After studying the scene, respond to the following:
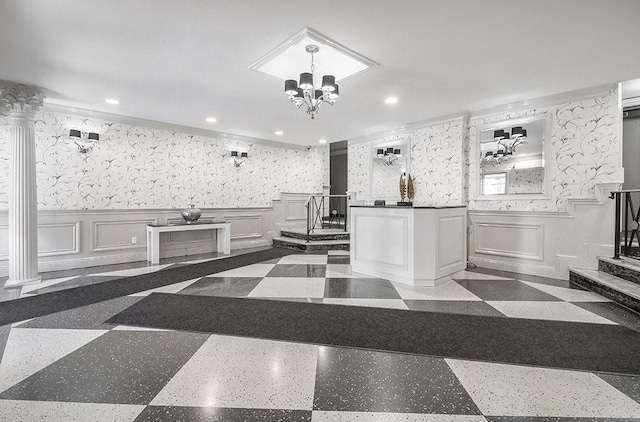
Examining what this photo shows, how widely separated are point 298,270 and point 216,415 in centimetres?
→ 289

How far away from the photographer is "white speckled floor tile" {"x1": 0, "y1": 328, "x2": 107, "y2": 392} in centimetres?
170

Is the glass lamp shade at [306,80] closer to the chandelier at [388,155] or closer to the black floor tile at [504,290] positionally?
the black floor tile at [504,290]

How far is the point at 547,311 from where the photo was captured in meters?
2.68

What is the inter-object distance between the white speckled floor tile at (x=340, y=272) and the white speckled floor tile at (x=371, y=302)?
0.92 m

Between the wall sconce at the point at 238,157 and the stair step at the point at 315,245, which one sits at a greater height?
the wall sconce at the point at 238,157

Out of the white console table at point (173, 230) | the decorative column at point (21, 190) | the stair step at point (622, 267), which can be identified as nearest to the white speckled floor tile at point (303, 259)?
the white console table at point (173, 230)

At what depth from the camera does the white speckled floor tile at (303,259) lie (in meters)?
4.78

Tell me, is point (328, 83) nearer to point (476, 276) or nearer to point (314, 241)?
point (476, 276)

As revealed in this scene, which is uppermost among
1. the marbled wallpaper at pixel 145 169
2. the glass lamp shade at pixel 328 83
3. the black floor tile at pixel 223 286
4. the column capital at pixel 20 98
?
the column capital at pixel 20 98

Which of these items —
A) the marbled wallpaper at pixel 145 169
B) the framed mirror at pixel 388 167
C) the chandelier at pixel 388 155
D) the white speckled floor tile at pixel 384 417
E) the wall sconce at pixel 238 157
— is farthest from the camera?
the wall sconce at pixel 238 157

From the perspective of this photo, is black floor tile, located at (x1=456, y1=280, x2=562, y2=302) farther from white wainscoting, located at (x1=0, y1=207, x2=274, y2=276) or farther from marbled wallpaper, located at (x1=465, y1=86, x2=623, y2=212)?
white wainscoting, located at (x1=0, y1=207, x2=274, y2=276)

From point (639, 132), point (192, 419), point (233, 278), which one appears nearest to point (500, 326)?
point (192, 419)

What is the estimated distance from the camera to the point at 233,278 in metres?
3.84

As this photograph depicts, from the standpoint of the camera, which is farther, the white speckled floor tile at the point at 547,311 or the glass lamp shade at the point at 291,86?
the glass lamp shade at the point at 291,86
